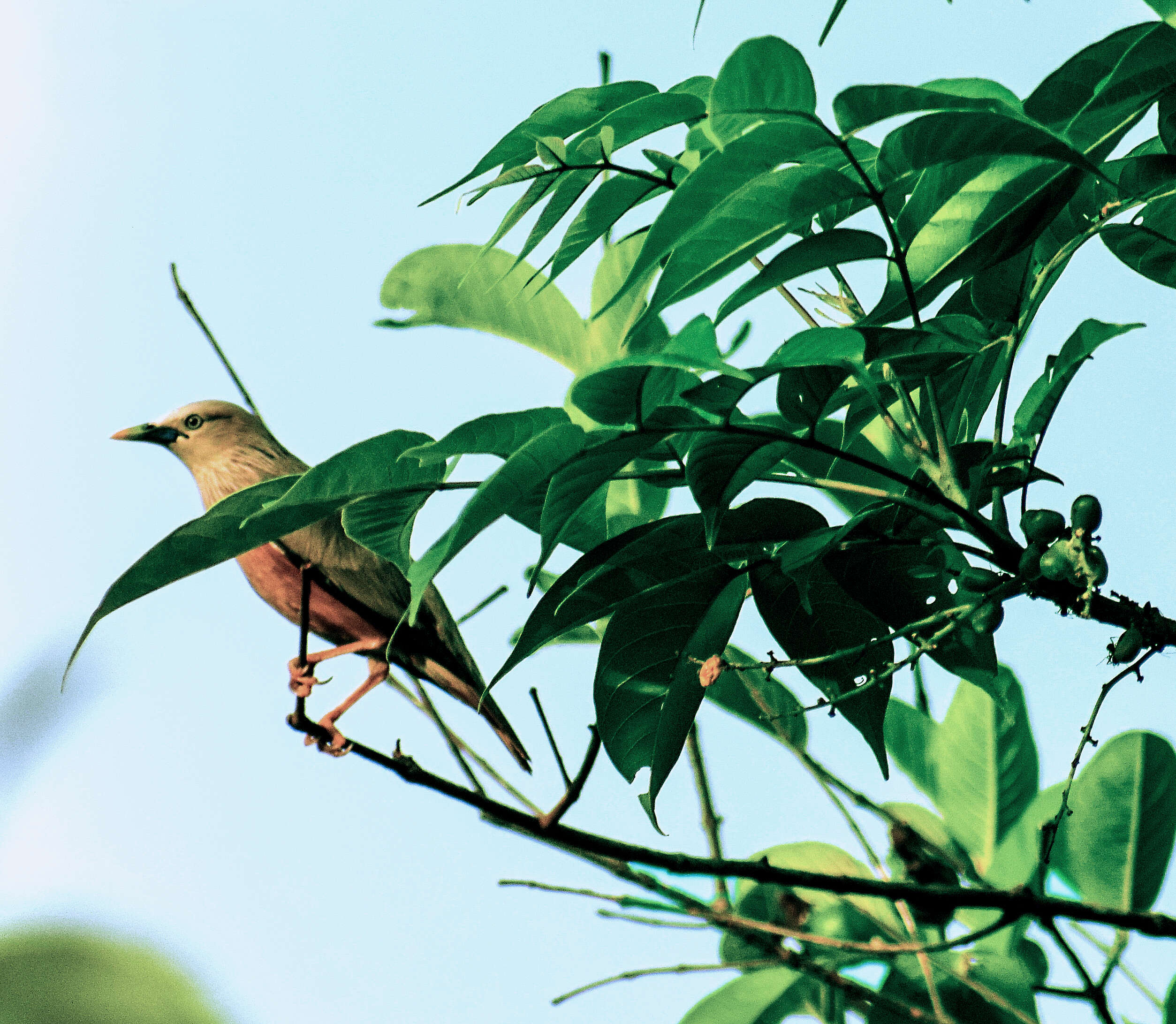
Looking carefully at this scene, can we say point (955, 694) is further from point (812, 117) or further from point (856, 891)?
point (812, 117)

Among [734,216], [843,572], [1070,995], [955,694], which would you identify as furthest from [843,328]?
[955,694]

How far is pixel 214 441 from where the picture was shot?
1056 millimetres

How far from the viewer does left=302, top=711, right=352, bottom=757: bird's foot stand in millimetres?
571

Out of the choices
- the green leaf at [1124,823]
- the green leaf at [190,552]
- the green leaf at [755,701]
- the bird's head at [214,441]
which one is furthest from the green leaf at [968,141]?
the bird's head at [214,441]

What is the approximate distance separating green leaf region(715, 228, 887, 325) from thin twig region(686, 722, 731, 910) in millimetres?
437

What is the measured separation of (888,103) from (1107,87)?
5.0 inches

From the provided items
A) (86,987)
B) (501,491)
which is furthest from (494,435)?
(86,987)

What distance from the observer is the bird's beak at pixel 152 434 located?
3.48ft

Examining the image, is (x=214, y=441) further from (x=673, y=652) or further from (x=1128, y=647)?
(x=1128, y=647)

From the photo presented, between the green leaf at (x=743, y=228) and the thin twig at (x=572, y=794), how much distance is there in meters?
0.21

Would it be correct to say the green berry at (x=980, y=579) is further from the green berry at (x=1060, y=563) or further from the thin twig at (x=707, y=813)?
the thin twig at (x=707, y=813)

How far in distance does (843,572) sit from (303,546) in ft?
1.42

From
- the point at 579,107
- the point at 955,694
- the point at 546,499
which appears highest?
the point at 579,107

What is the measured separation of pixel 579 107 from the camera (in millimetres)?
578
